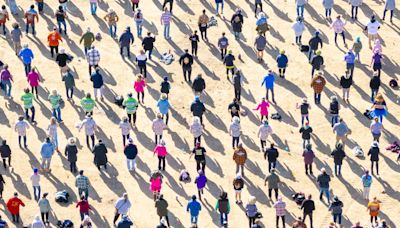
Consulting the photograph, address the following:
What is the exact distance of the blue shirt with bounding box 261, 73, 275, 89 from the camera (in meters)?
52.3

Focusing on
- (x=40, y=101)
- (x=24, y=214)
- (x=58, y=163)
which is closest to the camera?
(x=24, y=214)

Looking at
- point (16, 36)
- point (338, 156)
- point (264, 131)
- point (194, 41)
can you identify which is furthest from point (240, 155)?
point (16, 36)

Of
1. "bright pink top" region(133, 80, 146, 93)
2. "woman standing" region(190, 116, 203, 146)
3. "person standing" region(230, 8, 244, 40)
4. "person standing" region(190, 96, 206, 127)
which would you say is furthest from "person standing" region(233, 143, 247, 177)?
"person standing" region(230, 8, 244, 40)

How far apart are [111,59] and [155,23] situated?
418 cm

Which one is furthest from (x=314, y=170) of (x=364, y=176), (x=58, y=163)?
(x=58, y=163)

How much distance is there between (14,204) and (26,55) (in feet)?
35.9

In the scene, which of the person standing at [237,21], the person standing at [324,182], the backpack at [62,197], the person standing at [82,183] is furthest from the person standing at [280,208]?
the person standing at [237,21]

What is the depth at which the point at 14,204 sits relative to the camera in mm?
44688

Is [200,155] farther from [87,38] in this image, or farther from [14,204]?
Answer: [87,38]

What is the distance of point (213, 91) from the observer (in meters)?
53.8

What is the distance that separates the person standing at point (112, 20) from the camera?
56.7 metres

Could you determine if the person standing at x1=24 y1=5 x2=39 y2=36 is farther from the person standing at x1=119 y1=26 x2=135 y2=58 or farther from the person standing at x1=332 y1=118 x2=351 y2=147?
the person standing at x1=332 y1=118 x2=351 y2=147

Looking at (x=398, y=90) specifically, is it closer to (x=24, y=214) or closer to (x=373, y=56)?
(x=373, y=56)

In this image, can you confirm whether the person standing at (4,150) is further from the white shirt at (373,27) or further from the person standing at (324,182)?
the white shirt at (373,27)
